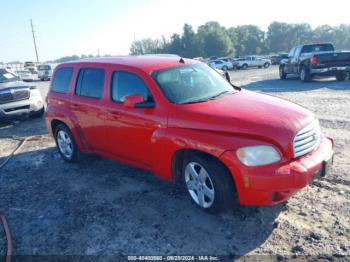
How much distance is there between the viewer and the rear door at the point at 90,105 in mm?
4980

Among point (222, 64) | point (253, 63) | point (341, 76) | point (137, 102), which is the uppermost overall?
point (137, 102)

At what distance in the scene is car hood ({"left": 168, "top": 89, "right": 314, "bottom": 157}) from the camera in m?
3.34

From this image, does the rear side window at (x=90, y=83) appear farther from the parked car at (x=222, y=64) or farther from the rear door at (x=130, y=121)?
the parked car at (x=222, y=64)

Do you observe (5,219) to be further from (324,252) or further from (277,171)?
(324,252)

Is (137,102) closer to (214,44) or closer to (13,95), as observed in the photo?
(13,95)

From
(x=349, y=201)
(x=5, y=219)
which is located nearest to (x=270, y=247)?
(x=349, y=201)

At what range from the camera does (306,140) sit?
3.56 meters

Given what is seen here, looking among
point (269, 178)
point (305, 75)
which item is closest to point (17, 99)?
point (269, 178)

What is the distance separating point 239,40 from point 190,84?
99.9 meters

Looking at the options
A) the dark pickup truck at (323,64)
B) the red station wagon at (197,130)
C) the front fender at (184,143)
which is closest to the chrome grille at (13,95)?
the red station wagon at (197,130)

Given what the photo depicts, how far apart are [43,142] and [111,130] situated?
3.64 meters

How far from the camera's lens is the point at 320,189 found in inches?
171

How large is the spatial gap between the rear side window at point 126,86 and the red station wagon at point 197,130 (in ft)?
0.05

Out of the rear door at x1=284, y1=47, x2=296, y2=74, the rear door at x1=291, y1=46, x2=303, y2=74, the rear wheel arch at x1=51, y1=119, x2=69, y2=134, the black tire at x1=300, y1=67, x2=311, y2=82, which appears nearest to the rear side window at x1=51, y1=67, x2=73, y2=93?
the rear wheel arch at x1=51, y1=119, x2=69, y2=134
